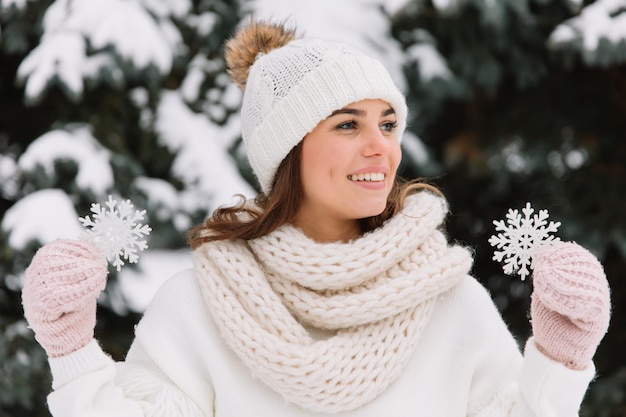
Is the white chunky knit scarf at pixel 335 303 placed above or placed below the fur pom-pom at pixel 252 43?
below

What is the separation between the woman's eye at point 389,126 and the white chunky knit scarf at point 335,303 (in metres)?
0.19

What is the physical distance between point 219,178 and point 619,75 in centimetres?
185

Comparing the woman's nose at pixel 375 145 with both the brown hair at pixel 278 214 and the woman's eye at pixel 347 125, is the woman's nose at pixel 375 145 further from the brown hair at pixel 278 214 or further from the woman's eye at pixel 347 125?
the brown hair at pixel 278 214

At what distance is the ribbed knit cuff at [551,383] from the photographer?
1.85 m

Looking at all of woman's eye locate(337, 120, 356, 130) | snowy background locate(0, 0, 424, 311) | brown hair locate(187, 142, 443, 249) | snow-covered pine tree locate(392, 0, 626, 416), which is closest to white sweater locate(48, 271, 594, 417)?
brown hair locate(187, 142, 443, 249)

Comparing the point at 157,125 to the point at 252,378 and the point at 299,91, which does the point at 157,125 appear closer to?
the point at 299,91

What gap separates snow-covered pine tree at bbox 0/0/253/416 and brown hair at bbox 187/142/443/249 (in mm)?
1392

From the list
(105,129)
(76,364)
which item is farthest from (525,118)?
(76,364)

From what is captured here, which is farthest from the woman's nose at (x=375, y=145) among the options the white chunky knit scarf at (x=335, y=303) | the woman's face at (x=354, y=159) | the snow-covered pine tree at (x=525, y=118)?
the snow-covered pine tree at (x=525, y=118)

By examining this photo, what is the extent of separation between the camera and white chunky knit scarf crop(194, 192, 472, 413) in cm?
203

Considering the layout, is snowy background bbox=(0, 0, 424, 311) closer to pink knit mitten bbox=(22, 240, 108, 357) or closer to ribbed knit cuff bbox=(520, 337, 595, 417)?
pink knit mitten bbox=(22, 240, 108, 357)

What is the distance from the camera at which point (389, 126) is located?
86.9 inches

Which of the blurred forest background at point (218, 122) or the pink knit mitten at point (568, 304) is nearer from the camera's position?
the pink knit mitten at point (568, 304)

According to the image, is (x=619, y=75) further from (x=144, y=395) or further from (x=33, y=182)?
(x=144, y=395)
